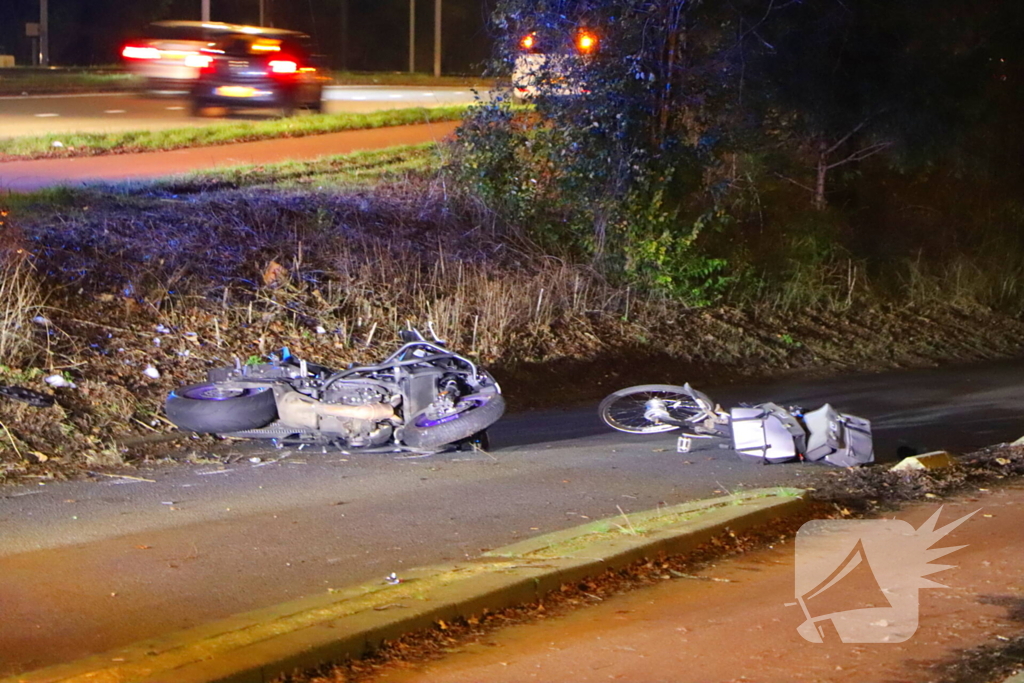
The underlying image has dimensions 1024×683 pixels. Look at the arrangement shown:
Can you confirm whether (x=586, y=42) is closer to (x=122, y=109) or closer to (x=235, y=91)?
(x=235, y=91)

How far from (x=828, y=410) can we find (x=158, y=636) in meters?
5.49

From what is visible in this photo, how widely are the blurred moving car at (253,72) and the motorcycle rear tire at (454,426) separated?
44.3ft

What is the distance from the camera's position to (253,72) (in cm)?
2120

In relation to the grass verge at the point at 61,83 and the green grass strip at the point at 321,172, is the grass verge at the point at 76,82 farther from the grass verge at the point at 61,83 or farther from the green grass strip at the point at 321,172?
the green grass strip at the point at 321,172

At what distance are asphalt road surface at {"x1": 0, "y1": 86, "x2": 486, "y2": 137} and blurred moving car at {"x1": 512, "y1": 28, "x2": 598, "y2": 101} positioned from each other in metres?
1.67

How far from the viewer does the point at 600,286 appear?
15.8 metres

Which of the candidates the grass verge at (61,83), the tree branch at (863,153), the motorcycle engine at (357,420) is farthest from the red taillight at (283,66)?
the motorcycle engine at (357,420)

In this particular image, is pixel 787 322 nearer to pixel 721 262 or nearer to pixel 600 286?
pixel 721 262

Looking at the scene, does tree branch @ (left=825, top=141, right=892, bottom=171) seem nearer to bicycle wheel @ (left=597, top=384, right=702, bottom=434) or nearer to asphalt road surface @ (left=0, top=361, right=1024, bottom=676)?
asphalt road surface @ (left=0, top=361, right=1024, bottom=676)

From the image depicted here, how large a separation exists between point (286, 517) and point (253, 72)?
15.1 metres

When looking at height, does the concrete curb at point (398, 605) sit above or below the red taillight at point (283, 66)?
below

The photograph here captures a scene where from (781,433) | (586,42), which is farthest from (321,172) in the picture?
(781,433)

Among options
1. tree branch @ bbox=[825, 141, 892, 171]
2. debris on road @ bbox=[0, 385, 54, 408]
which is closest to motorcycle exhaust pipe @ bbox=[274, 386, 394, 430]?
debris on road @ bbox=[0, 385, 54, 408]

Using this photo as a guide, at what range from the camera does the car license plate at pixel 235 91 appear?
21.4 meters
